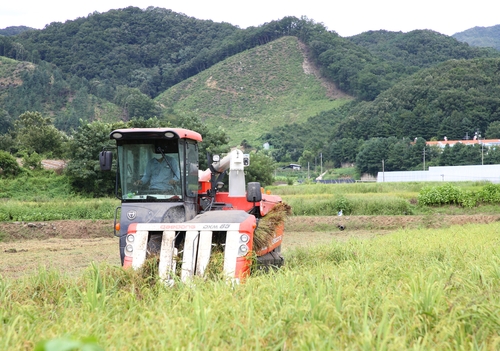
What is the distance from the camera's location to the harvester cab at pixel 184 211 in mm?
7469

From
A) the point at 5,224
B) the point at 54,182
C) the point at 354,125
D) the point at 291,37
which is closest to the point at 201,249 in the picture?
the point at 5,224

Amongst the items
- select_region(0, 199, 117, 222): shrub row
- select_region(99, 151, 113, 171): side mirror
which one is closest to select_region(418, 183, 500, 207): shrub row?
select_region(0, 199, 117, 222): shrub row

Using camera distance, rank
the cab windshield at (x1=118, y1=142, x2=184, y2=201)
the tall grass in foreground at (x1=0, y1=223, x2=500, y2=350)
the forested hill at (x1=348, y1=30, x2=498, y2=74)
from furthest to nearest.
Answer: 1. the forested hill at (x1=348, y1=30, x2=498, y2=74)
2. the cab windshield at (x1=118, y1=142, x2=184, y2=201)
3. the tall grass in foreground at (x1=0, y1=223, x2=500, y2=350)

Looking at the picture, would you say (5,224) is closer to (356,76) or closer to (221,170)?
(221,170)

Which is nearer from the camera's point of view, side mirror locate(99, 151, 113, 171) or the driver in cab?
side mirror locate(99, 151, 113, 171)

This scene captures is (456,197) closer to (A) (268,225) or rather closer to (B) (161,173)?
(A) (268,225)

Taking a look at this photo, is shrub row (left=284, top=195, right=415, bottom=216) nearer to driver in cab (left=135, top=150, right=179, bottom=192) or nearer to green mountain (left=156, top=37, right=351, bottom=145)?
driver in cab (left=135, top=150, right=179, bottom=192)

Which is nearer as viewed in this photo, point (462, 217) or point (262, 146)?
point (462, 217)

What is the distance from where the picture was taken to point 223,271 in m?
7.07

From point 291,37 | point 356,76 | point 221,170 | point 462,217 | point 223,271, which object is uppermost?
point 291,37

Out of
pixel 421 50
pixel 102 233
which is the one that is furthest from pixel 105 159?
pixel 421 50

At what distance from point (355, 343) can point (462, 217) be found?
21.5 meters

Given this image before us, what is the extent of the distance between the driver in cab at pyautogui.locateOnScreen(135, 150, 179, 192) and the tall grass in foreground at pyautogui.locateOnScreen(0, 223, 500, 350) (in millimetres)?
3197

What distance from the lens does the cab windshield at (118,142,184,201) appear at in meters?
9.38
